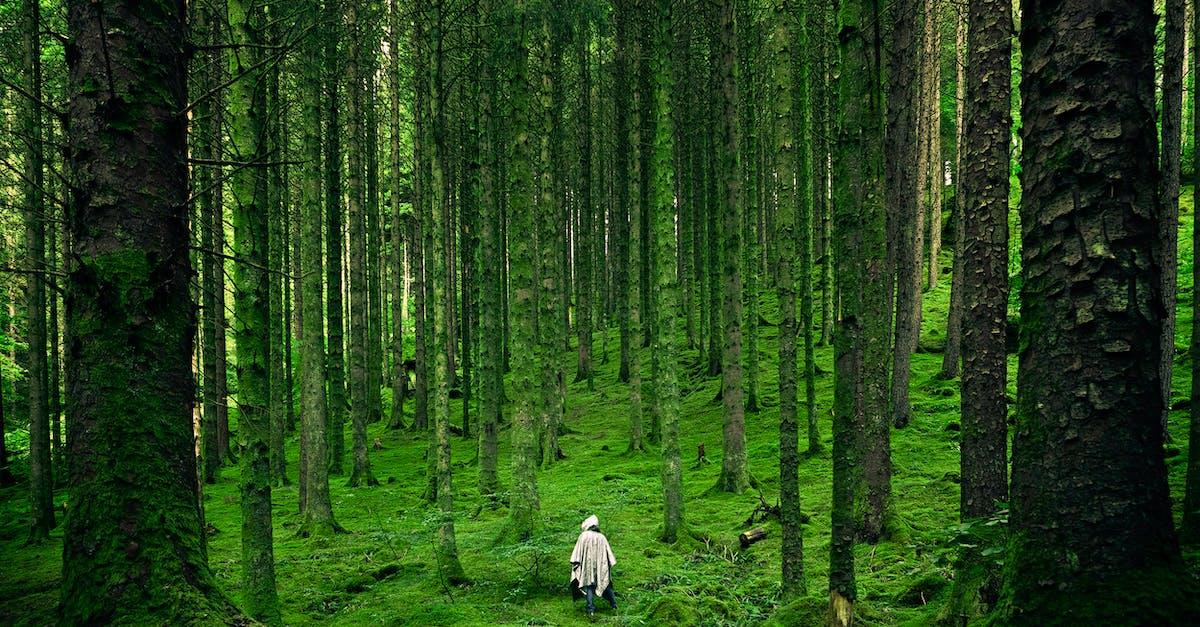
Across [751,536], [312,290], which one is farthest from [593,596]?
[312,290]

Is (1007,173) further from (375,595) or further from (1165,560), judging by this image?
(375,595)

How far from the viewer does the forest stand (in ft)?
5.97

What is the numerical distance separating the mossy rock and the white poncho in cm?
92

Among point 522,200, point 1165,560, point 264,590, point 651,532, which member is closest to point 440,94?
point 522,200

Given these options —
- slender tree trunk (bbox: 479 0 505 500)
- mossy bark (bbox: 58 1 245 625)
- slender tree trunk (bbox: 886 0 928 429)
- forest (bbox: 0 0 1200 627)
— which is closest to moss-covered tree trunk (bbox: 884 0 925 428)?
slender tree trunk (bbox: 886 0 928 429)

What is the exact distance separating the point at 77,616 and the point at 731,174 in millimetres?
12265

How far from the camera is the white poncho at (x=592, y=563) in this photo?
8.69m

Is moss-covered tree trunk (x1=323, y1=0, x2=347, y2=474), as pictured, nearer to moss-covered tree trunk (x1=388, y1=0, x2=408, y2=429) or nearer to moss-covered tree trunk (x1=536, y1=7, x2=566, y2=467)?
moss-covered tree trunk (x1=388, y1=0, x2=408, y2=429)

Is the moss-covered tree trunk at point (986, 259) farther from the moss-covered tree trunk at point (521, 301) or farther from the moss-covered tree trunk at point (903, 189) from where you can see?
the moss-covered tree trunk at point (521, 301)

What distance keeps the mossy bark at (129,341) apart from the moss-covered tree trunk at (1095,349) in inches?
114

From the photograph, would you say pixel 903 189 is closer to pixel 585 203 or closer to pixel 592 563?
pixel 592 563

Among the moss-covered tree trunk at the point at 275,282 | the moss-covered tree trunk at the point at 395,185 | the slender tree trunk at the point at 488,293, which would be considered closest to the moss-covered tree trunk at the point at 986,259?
the slender tree trunk at the point at 488,293

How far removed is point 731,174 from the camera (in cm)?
1284

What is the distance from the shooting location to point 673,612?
25.4 ft
